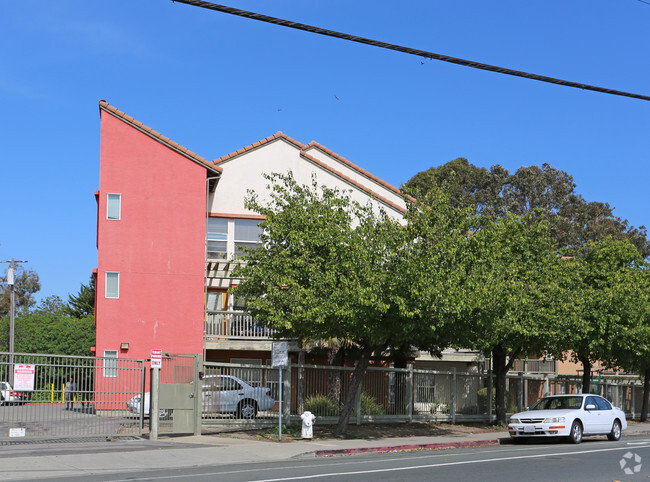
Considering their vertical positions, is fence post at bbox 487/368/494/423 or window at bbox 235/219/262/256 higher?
window at bbox 235/219/262/256

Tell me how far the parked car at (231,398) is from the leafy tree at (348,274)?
2.01 metres

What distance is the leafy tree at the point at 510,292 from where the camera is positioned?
21109mm

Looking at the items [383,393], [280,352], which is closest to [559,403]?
[383,393]

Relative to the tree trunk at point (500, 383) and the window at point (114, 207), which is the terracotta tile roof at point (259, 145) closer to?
the window at point (114, 207)

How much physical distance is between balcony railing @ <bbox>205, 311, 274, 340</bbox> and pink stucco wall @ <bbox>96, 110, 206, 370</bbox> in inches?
35.5

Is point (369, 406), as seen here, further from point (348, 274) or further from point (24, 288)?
point (24, 288)

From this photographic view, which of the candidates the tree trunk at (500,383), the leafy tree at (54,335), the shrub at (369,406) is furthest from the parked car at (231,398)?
the leafy tree at (54,335)

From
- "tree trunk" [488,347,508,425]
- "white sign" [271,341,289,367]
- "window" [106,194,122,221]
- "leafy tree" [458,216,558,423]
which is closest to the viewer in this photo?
"white sign" [271,341,289,367]

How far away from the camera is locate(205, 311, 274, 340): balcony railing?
3000 cm

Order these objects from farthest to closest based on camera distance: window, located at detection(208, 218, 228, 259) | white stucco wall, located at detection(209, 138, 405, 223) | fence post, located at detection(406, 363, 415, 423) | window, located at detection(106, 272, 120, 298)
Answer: white stucco wall, located at detection(209, 138, 405, 223) → window, located at detection(208, 218, 228, 259) → window, located at detection(106, 272, 120, 298) → fence post, located at detection(406, 363, 415, 423)

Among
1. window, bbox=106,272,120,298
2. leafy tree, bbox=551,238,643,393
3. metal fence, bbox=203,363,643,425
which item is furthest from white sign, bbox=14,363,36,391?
leafy tree, bbox=551,238,643,393

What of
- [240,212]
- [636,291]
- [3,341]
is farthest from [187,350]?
[3,341]

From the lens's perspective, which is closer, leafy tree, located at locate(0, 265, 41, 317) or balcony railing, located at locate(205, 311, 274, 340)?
balcony railing, located at locate(205, 311, 274, 340)

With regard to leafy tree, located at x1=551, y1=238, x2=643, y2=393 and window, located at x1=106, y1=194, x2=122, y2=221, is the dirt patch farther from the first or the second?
window, located at x1=106, y1=194, x2=122, y2=221
